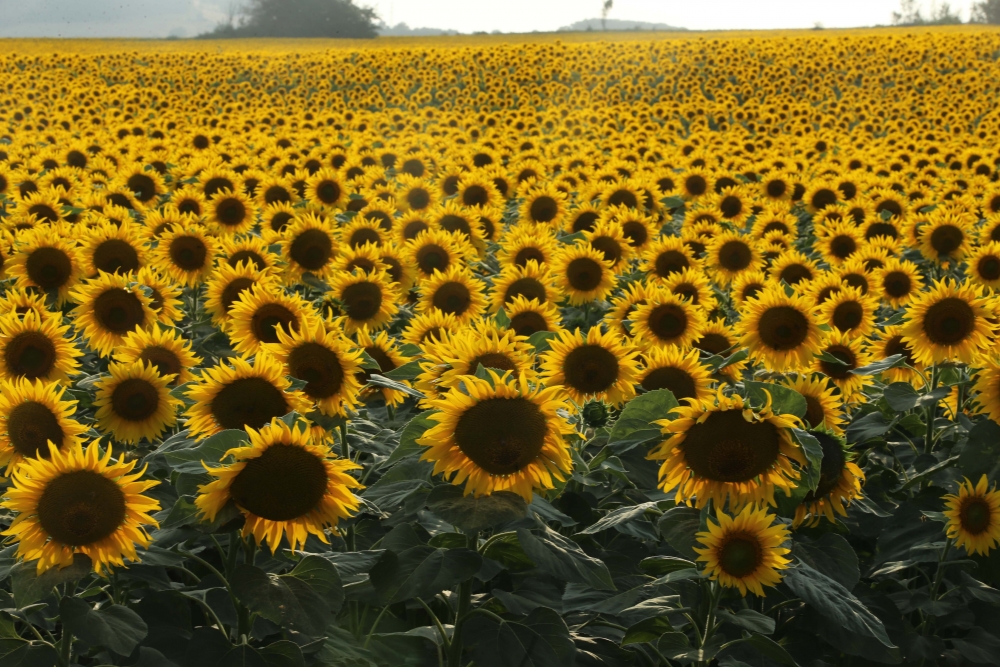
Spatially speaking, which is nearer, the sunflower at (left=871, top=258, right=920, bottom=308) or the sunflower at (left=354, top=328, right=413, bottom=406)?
the sunflower at (left=354, top=328, right=413, bottom=406)

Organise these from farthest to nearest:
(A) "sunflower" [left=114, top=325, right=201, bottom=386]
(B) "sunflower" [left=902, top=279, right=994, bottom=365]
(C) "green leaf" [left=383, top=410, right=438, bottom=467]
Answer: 1. (B) "sunflower" [left=902, top=279, right=994, bottom=365]
2. (A) "sunflower" [left=114, top=325, right=201, bottom=386]
3. (C) "green leaf" [left=383, top=410, right=438, bottom=467]

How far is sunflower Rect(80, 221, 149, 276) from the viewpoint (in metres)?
6.21

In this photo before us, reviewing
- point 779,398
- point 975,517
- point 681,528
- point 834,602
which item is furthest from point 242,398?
point 975,517

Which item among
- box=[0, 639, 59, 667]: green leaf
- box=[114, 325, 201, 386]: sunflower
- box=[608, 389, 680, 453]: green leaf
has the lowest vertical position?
box=[0, 639, 59, 667]: green leaf

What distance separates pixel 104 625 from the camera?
258 cm

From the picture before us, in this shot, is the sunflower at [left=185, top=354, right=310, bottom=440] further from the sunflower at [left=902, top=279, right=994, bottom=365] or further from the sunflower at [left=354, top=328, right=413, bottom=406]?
the sunflower at [left=902, top=279, right=994, bottom=365]

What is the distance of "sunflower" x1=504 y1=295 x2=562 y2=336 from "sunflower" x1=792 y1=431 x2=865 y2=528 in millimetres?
2251

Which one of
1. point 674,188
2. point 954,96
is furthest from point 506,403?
point 954,96

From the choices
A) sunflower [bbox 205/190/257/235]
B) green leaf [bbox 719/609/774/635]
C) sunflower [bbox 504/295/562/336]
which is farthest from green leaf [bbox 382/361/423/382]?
sunflower [bbox 205/190/257/235]

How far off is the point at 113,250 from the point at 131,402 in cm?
274

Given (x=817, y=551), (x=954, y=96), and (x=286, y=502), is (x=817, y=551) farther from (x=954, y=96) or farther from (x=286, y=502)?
(x=954, y=96)

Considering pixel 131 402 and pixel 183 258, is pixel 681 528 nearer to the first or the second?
pixel 131 402

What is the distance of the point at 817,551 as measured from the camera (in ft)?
10.7

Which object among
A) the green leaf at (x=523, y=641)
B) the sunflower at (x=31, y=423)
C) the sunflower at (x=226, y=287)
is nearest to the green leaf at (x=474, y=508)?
the green leaf at (x=523, y=641)
